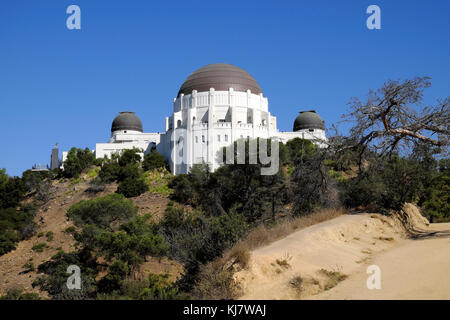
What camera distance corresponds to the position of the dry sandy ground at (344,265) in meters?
8.66

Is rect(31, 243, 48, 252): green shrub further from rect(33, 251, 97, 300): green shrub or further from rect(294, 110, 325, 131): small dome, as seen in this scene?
rect(294, 110, 325, 131): small dome

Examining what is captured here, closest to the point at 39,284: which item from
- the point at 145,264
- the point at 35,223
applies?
the point at 145,264

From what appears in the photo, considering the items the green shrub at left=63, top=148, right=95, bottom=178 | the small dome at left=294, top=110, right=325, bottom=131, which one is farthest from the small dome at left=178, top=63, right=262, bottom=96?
the green shrub at left=63, top=148, right=95, bottom=178

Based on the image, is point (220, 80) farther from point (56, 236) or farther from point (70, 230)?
point (56, 236)

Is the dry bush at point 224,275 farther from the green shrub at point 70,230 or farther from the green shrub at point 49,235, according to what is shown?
the green shrub at point 49,235

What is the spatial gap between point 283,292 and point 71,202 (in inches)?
1444

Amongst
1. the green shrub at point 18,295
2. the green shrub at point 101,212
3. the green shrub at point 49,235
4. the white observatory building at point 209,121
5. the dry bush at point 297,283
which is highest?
the white observatory building at point 209,121

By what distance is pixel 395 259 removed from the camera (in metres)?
11.1

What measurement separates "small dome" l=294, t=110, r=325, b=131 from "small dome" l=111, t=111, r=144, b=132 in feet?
67.9

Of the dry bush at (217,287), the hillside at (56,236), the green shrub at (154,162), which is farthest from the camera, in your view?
the green shrub at (154,162)

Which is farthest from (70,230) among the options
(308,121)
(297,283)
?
(308,121)

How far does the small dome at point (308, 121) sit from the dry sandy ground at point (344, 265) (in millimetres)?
44034

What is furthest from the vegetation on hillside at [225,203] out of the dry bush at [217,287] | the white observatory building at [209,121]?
the white observatory building at [209,121]
